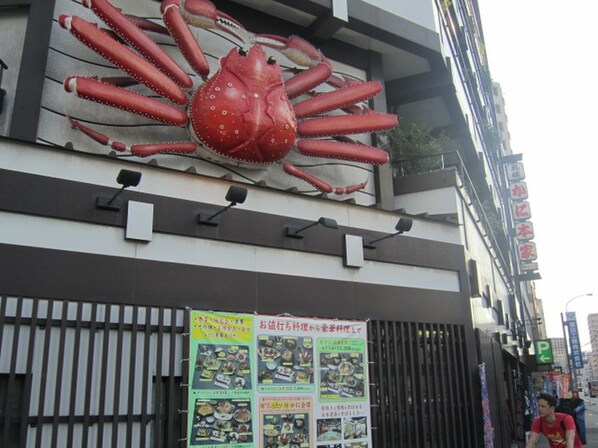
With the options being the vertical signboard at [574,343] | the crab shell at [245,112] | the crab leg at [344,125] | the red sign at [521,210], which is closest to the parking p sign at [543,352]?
the red sign at [521,210]

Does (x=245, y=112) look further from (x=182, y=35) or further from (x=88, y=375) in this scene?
(x=88, y=375)

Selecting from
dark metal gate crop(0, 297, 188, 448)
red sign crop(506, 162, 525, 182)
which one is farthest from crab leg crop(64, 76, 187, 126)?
red sign crop(506, 162, 525, 182)

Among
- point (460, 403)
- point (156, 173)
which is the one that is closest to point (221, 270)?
point (156, 173)

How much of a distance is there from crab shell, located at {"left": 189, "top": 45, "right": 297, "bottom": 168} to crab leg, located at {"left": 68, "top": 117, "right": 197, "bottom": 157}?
275mm

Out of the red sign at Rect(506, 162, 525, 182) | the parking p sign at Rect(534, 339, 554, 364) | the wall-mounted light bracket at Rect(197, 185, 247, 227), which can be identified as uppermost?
the red sign at Rect(506, 162, 525, 182)

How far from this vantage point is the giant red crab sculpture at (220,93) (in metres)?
8.09

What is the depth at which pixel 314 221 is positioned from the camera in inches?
368

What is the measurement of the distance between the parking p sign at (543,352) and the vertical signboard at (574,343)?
1667 cm

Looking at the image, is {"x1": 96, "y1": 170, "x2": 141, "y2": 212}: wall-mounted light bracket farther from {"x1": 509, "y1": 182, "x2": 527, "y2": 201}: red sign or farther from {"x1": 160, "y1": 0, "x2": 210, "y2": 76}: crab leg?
{"x1": 509, "y1": 182, "x2": 527, "y2": 201}: red sign

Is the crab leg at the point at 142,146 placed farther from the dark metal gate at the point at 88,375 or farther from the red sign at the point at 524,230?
the red sign at the point at 524,230

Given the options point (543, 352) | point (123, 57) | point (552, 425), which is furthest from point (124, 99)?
point (543, 352)

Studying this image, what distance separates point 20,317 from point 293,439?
3.80 metres

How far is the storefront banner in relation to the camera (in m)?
7.35

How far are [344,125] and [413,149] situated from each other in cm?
279
